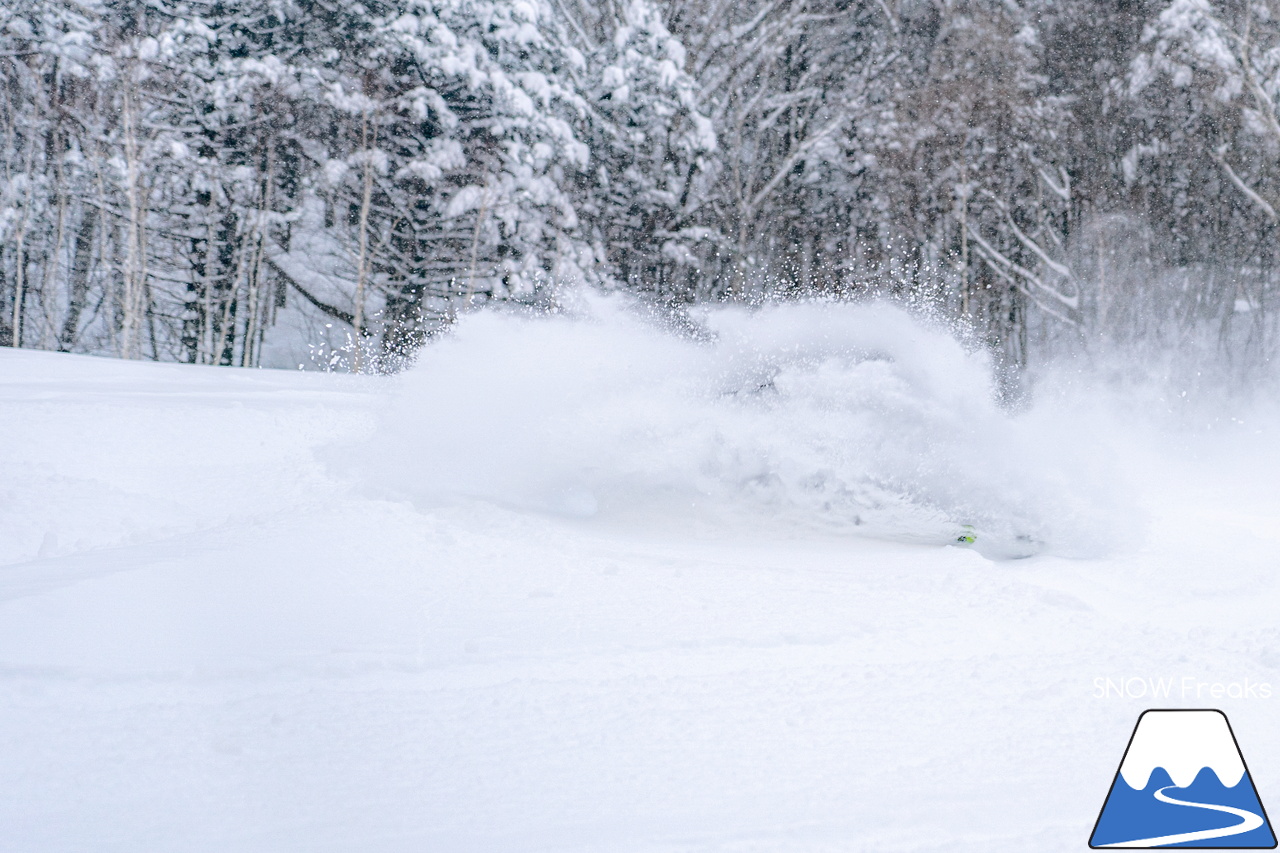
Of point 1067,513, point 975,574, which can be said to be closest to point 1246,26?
point 1067,513

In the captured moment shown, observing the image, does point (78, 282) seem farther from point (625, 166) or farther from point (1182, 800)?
point (1182, 800)

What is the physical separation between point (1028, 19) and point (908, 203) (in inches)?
175

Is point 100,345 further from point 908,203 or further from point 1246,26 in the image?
point 1246,26

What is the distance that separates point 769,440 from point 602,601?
1.86m

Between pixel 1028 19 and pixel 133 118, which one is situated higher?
pixel 1028 19

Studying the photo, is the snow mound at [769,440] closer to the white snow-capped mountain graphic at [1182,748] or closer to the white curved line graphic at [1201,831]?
the white snow-capped mountain graphic at [1182,748]

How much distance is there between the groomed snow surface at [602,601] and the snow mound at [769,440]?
19mm

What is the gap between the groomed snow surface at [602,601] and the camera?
6.81ft

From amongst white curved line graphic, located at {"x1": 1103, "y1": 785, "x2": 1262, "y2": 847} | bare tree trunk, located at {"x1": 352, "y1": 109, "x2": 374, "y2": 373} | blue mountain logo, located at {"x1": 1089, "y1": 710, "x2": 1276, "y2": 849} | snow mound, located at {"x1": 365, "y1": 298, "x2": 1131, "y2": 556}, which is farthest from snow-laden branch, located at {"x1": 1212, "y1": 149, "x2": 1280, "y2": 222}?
white curved line graphic, located at {"x1": 1103, "y1": 785, "x2": 1262, "y2": 847}

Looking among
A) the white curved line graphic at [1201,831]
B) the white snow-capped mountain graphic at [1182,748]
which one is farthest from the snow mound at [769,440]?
the white curved line graphic at [1201,831]

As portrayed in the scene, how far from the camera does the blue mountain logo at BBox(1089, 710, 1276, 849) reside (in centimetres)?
199

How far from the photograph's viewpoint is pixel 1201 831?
200cm

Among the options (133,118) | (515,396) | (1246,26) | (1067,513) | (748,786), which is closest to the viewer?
(748,786)

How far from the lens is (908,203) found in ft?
60.2
